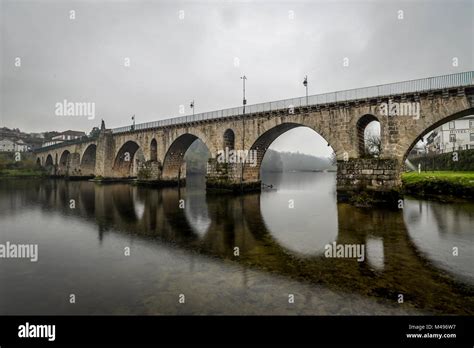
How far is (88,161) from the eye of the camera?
203ft

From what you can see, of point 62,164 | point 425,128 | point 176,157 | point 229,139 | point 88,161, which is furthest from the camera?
point 62,164

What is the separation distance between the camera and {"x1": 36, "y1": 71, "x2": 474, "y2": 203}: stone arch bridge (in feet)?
60.7

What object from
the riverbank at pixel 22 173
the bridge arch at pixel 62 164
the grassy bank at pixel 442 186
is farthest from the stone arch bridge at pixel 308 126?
the riverbank at pixel 22 173

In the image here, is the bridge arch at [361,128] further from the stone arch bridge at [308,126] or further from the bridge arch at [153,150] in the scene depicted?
the bridge arch at [153,150]

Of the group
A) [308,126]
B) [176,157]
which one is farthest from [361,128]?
[176,157]

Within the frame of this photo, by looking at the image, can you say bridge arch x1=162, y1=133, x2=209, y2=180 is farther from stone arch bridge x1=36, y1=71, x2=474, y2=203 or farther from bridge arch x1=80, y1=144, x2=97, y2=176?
bridge arch x1=80, y1=144, x2=97, y2=176

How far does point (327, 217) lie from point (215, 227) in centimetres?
675

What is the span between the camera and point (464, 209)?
53.3 feet

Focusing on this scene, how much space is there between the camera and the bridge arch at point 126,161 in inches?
1935

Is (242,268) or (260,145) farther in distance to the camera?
(260,145)

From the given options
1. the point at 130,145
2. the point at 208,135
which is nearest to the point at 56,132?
the point at 130,145

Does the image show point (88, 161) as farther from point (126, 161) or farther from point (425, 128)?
point (425, 128)

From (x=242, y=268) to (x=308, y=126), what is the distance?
19.9m
